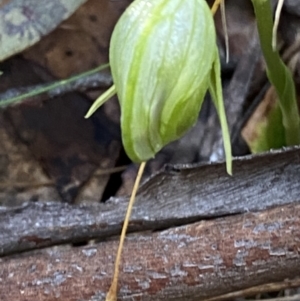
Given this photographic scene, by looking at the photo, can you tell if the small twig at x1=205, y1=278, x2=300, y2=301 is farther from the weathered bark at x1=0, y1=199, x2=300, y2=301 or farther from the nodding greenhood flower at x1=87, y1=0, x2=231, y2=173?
the nodding greenhood flower at x1=87, y1=0, x2=231, y2=173

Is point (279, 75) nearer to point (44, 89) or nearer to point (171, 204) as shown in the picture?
point (171, 204)

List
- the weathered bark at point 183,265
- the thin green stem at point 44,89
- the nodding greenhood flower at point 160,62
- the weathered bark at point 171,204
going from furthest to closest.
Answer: the thin green stem at point 44,89 → the weathered bark at point 171,204 → the weathered bark at point 183,265 → the nodding greenhood flower at point 160,62

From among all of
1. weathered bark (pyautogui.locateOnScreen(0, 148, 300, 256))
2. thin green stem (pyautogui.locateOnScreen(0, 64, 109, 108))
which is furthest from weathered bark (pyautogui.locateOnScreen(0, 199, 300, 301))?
thin green stem (pyautogui.locateOnScreen(0, 64, 109, 108))

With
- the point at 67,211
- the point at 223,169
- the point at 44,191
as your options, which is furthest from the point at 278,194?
the point at 44,191

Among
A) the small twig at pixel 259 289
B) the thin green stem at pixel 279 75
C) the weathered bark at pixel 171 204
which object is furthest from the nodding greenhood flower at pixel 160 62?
the small twig at pixel 259 289

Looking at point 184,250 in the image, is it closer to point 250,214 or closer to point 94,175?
point 250,214

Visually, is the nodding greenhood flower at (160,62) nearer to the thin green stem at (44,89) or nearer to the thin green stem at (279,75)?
the thin green stem at (279,75)
